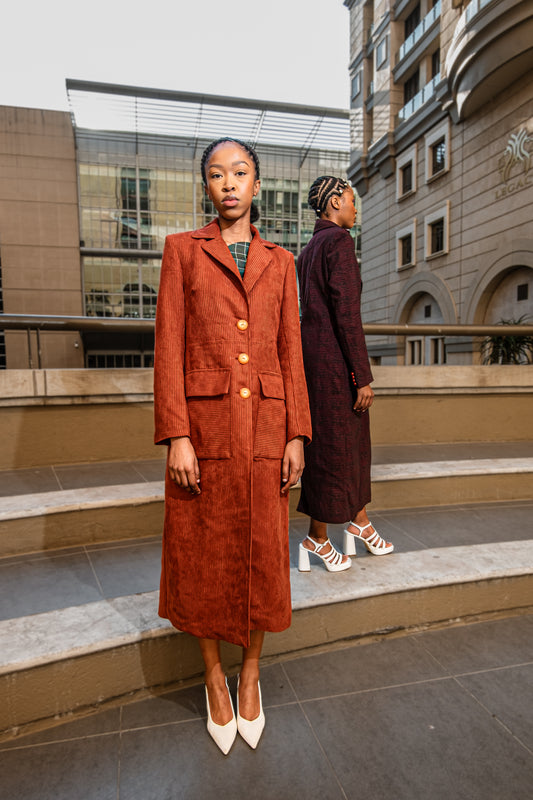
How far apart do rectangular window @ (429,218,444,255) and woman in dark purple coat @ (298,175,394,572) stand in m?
16.1

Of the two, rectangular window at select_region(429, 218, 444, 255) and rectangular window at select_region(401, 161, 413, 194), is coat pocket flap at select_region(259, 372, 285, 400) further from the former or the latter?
rectangular window at select_region(401, 161, 413, 194)

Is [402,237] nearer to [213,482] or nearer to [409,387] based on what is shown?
[409,387]

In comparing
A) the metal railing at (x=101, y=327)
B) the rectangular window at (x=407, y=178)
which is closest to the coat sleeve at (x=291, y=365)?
the metal railing at (x=101, y=327)

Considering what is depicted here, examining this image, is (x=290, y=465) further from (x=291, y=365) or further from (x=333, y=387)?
(x=333, y=387)

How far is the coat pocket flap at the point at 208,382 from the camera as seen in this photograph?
5.06 feet

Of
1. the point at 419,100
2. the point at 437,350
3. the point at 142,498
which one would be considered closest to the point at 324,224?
the point at 142,498

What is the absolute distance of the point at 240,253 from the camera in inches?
66.2

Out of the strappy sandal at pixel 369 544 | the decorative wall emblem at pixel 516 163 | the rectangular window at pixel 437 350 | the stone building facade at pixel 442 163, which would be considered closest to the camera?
the strappy sandal at pixel 369 544

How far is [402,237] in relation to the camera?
19.3 metres

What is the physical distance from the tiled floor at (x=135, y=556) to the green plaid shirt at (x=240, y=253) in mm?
1631

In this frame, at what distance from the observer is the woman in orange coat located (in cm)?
156

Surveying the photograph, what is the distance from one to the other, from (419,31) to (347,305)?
21.1 meters

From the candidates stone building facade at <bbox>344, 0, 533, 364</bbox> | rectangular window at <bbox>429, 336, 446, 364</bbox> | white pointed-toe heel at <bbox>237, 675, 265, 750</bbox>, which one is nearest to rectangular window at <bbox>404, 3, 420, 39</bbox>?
stone building facade at <bbox>344, 0, 533, 364</bbox>

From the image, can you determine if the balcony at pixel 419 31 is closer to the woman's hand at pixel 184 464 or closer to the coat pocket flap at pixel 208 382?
the coat pocket flap at pixel 208 382
